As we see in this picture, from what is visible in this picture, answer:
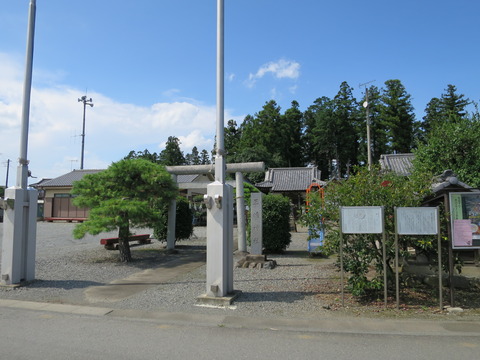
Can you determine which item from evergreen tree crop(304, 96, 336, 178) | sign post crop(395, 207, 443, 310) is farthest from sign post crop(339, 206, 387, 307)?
evergreen tree crop(304, 96, 336, 178)

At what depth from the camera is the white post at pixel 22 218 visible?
7.84 metres

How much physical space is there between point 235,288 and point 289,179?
24.9 meters

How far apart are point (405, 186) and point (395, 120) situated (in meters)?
34.4

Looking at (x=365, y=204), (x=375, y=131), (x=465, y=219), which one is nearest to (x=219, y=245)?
(x=365, y=204)

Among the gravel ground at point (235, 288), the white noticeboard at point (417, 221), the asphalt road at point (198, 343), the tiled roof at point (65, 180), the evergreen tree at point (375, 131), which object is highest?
the evergreen tree at point (375, 131)

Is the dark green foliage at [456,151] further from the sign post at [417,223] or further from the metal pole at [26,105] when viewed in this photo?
the metal pole at [26,105]

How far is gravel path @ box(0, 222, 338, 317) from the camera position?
6.37m

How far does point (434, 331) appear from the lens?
506cm

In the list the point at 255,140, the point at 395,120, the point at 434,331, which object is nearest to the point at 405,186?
the point at 434,331

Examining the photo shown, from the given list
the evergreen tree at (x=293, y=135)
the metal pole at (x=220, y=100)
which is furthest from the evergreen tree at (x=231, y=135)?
the metal pole at (x=220, y=100)

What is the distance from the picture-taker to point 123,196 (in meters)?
11.1

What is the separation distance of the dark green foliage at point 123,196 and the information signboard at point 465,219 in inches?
311

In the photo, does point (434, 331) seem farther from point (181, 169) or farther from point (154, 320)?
point (181, 169)

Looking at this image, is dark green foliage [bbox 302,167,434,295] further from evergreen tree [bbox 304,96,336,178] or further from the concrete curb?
evergreen tree [bbox 304,96,336,178]
